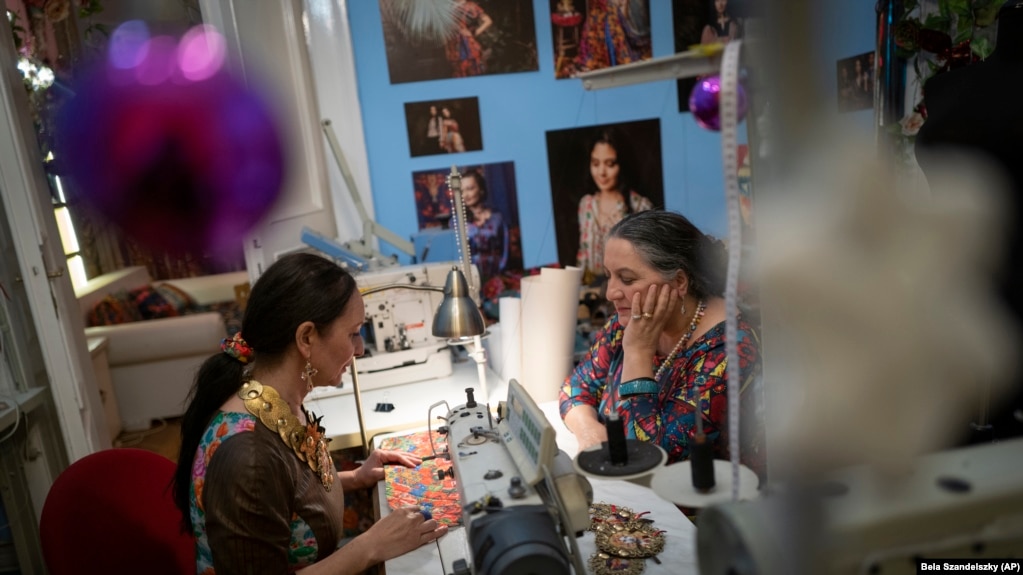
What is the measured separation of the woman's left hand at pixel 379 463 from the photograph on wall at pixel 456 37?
1850mm

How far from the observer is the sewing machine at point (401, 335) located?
101 inches

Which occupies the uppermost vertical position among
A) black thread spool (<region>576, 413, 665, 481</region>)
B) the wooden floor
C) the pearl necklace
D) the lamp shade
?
black thread spool (<region>576, 413, 665, 481</region>)

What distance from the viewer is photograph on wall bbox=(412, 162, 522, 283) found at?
3.19 meters

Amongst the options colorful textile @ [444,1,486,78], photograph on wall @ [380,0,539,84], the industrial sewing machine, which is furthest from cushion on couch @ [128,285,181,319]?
the industrial sewing machine

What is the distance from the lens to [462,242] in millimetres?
1923

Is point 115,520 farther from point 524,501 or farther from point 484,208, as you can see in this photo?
point 484,208

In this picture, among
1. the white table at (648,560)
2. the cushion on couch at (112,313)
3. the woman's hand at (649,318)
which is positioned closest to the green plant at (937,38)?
the woman's hand at (649,318)

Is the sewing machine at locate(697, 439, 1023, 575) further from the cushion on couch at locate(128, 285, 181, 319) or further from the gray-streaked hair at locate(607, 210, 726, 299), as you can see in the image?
the cushion on couch at locate(128, 285, 181, 319)

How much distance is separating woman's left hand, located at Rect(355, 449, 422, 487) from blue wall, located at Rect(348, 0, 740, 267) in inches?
60.9

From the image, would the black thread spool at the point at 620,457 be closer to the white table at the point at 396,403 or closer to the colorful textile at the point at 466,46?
the white table at the point at 396,403

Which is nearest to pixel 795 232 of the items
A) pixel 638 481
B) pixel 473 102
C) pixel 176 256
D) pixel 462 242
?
pixel 638 481

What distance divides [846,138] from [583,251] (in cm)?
285

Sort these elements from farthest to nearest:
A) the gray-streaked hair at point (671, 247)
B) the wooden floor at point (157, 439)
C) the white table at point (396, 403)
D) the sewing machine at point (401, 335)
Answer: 1. the wooden floor at point (157, 439)
2. the sewing machine at point (401, 335)
3. the white table at point (396, 403)
4. the gray-streaked hair at point (671, 247)

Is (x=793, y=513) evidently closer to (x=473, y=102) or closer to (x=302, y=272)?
(x=302, y=272)
